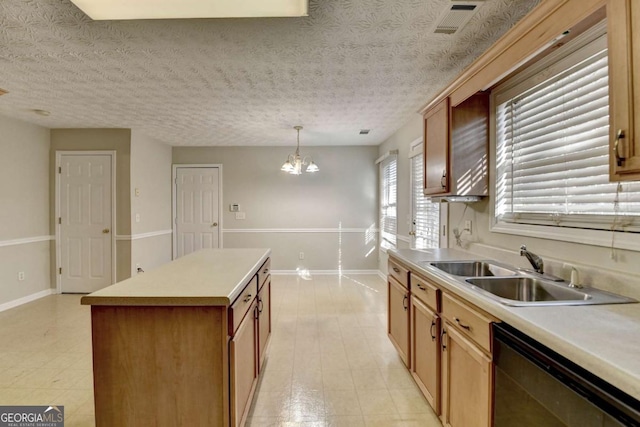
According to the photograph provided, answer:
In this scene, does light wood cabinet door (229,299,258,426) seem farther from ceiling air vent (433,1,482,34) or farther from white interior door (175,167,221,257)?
white interior door (175,167,221,257)

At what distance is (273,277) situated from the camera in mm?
5590

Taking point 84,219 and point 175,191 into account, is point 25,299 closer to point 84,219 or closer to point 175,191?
point 84,219

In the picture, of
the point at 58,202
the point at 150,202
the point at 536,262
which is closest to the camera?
the point at 536,262

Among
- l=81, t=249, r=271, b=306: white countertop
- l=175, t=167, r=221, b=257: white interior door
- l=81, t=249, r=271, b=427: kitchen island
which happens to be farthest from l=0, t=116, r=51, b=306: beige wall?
l=81, t=249, r=271, b=427: kitchen island

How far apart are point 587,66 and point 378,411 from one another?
225 centimetres

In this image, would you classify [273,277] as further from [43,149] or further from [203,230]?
[43,149]

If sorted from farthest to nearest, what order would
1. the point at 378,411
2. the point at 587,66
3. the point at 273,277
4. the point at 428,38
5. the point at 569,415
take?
the point at 273,277 → the point at 428,38 → the point at 378,411 → the point at 587,66 → the point at 569,415

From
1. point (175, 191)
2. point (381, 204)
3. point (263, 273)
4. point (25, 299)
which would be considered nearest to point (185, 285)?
point (263, 273)

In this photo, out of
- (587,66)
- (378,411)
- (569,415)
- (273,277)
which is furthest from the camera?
(273,277)

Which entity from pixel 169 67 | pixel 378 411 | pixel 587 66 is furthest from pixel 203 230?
pixel 587 66

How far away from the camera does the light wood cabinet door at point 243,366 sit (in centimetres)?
142

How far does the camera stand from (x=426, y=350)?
6.25ft

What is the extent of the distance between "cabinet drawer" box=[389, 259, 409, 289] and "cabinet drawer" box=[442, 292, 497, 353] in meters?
0.57

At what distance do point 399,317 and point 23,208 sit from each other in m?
4.90
